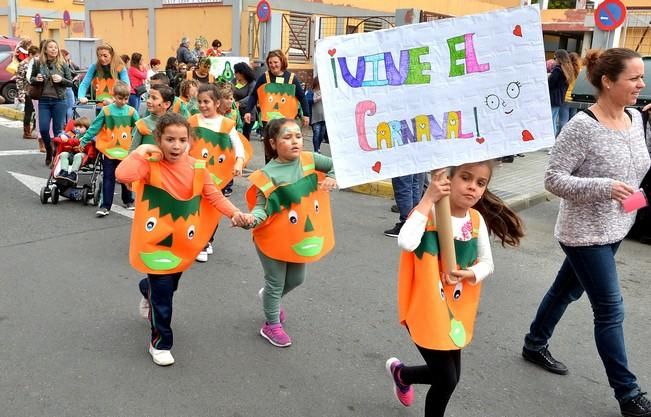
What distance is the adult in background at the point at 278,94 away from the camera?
882 centimetres

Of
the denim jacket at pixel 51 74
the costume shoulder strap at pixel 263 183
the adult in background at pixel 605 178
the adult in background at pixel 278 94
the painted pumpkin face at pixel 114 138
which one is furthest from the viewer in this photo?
the denim jacket at pixel 51 74

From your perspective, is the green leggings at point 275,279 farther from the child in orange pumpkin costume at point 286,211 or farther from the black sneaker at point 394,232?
the black sneaker at point 394,232

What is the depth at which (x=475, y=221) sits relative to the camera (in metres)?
3.03

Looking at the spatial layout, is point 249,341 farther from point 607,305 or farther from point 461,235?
point 607,305

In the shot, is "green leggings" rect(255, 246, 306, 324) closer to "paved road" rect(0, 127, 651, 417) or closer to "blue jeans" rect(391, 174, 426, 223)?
"paved road" rect(0, 127, 651, 417)

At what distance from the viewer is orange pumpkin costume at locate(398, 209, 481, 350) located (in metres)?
2.84

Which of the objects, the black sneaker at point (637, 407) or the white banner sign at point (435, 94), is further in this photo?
the black sneaker at point (637, 407)

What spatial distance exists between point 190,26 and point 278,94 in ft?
45.5

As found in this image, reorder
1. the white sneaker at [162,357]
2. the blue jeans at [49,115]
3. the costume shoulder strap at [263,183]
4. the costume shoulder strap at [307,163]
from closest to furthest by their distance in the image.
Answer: the white sneaker at [162,357] < the costume shoulder strap at [263,183] < the costume shoulder strap at [307,163] < the blue jeans at [49,115]

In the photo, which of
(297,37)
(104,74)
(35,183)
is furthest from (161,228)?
(297,37)

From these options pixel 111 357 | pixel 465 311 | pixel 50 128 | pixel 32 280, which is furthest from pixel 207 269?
pixel 50 128

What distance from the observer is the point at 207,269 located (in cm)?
553

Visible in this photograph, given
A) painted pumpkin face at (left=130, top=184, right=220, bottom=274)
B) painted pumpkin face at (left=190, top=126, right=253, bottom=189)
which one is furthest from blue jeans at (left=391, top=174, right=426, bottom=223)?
painted pumpkin face at (left=130, top=184, right=220, bottom=274)

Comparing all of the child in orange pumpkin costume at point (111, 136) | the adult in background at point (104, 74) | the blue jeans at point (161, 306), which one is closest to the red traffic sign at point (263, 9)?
the adult in background at point (104, 74)
